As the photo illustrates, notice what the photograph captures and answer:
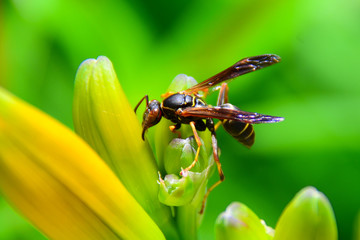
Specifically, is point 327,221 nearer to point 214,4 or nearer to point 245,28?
point 245,28

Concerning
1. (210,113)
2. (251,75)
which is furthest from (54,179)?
(251,75)

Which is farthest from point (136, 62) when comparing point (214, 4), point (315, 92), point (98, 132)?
point (98, 132)

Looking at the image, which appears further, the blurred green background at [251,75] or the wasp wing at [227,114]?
the blurred green background at [251,75]

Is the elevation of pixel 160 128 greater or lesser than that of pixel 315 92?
greater

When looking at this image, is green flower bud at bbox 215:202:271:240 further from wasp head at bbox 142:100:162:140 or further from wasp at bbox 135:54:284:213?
wasp head at bbox 142:100:162:140

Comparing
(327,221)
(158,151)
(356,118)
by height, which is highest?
(158,151)

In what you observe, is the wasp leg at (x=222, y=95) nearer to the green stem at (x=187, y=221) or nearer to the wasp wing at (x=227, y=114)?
the wasp wing at (x=227, y=114)

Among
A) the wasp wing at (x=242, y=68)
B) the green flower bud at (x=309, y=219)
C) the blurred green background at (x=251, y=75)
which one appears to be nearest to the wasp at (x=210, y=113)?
the wasp wing at (x=242, y=68)

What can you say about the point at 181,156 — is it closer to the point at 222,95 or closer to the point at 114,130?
the point at 114,130
